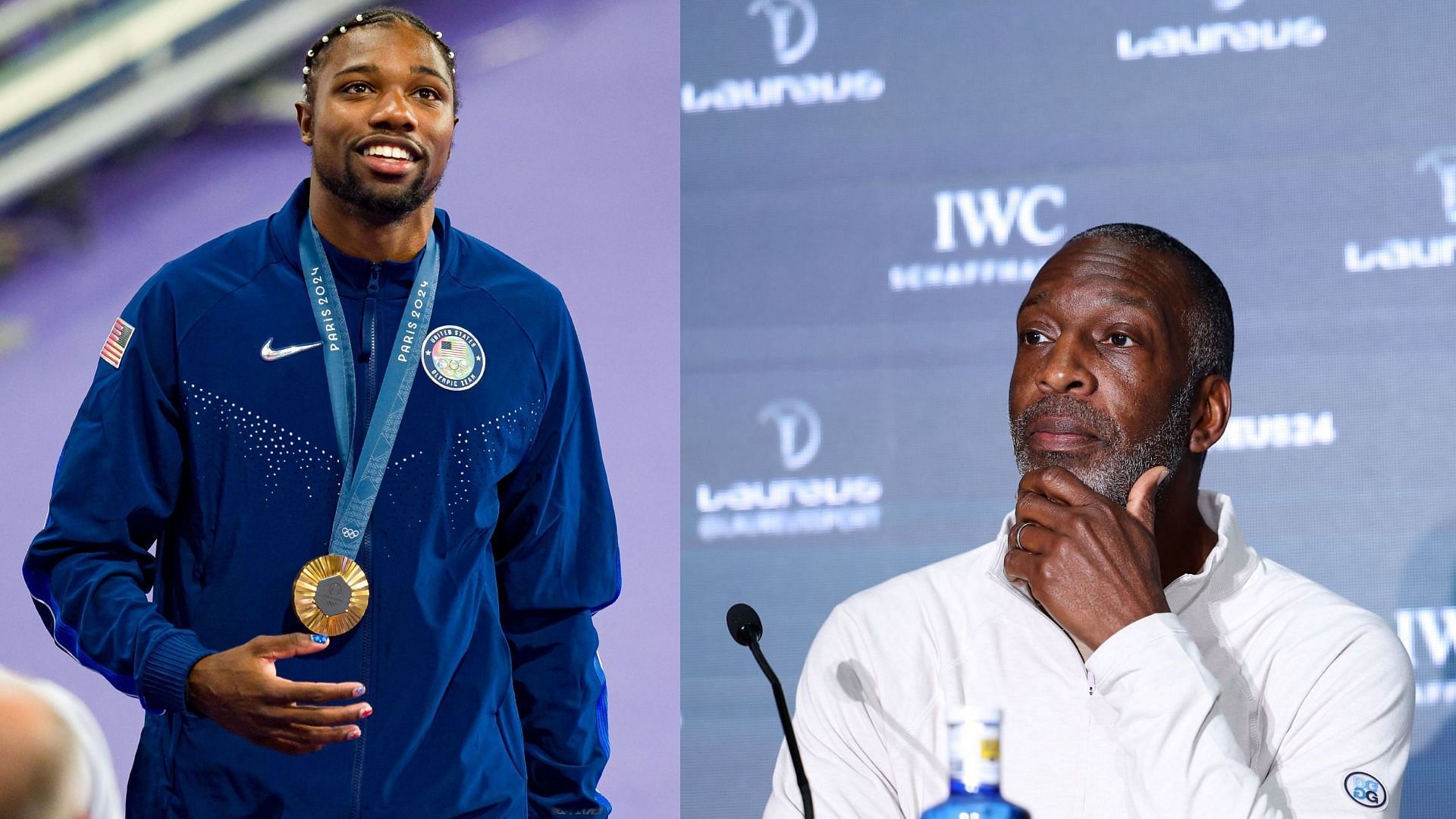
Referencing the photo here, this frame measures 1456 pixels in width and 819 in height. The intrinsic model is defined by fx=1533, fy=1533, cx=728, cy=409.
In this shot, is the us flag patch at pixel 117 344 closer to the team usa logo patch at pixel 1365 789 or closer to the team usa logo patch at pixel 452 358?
the team usa logo patch at pixel 452 358

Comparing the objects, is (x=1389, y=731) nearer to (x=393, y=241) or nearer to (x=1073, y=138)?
(x=393, y=241)

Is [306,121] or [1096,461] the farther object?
[306,121]

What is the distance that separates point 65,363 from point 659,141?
1480 millimetres

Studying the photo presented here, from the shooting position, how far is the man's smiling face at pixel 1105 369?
6.07 feet

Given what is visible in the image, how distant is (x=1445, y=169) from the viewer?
297 centimetres

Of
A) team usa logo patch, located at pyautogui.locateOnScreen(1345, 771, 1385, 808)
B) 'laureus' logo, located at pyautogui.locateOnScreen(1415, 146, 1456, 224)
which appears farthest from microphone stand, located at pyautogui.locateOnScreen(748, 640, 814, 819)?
'laureus' logo, located at pyautogui.locateOnScreen(1415, 146, 1456, 224)

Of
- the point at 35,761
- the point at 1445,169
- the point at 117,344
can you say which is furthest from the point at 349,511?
the point at 1445,169

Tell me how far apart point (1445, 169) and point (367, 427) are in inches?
84.3

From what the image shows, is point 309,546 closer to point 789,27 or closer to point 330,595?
point 330,595

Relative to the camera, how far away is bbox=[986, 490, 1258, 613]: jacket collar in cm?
181

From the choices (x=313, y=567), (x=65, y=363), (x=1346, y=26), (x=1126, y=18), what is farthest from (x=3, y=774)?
(x=1346, y=26)

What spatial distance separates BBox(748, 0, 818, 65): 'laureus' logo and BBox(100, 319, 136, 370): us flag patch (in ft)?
5.60

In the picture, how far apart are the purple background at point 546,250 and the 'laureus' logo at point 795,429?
0.23 meters

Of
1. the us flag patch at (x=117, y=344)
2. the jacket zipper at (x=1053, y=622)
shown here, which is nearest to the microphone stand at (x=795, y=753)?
the jacket zipper at (x=1053, y=622)
